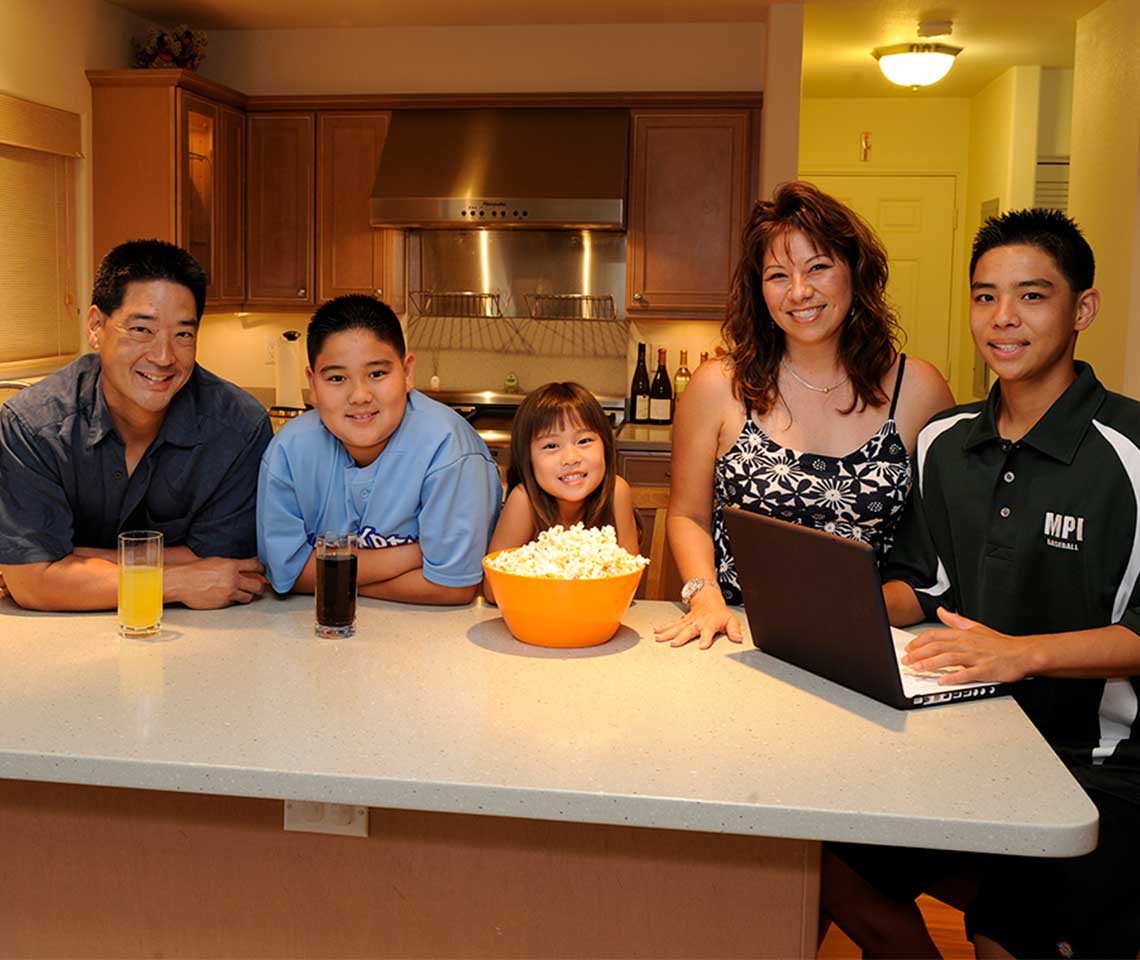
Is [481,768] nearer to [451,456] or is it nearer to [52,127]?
[451,456]

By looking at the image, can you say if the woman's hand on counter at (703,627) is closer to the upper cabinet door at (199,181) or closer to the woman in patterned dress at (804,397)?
the woman in patterned dress at (804,397)

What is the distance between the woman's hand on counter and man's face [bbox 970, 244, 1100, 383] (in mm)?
556

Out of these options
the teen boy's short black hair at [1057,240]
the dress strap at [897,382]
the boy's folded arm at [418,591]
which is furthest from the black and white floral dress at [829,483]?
the boy's folded arm at [418,591]

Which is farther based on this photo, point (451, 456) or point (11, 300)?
point (11, 300)

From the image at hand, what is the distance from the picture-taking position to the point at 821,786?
1338 millimetres

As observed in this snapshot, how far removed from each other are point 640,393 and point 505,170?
1094 mm

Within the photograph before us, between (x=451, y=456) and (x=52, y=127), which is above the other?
(x=52, y=127)

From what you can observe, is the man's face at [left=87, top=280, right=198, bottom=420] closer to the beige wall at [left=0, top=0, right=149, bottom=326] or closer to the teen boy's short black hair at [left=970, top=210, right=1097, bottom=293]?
the teen boy's short black hair at [left=970, top=210, right=1097, bottom=293]

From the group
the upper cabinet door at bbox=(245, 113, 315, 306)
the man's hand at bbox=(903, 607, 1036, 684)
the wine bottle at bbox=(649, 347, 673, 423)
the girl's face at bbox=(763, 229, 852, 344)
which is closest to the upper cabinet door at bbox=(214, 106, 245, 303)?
the upper cabinet door at bbox=(245, 113, 315, 306)

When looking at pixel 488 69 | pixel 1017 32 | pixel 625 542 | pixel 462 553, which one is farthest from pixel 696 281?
pixel 462 553

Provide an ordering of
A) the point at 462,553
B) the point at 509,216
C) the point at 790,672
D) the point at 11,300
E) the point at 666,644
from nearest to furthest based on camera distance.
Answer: the point at 790,672 < the point at 666,644 < the point at 462,553 < the point at 11,300 < the point at 509,216

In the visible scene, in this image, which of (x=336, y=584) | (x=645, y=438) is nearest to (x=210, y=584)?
(x=336, y=584)

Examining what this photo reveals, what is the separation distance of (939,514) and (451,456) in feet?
2.63

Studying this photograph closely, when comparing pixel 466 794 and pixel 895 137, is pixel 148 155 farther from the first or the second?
pixel 895 137
